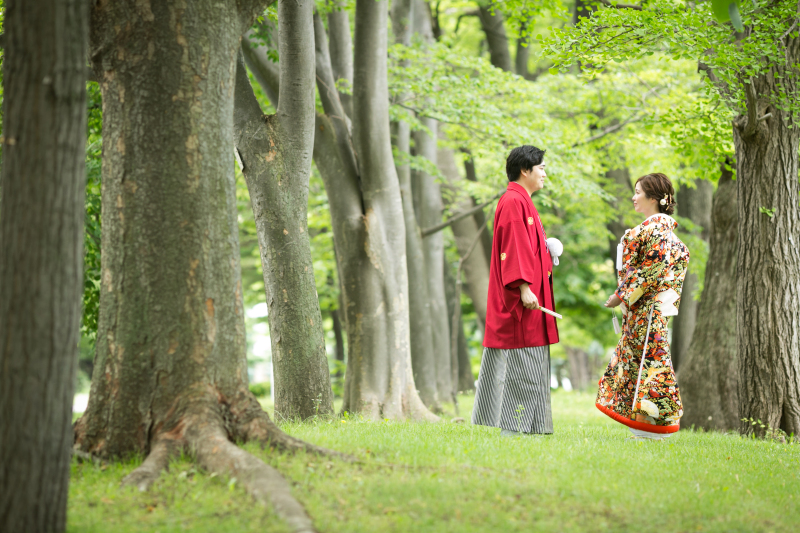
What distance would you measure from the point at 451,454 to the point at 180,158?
2.51 meters

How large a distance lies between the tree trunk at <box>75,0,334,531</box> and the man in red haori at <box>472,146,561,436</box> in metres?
2.00

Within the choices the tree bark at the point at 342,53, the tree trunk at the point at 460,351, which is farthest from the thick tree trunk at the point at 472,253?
the tree bark at the point at 342,53

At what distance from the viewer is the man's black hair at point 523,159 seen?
5535 mm

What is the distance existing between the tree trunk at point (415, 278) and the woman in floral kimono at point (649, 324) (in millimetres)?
5820

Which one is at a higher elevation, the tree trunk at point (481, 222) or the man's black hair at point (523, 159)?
the tree trunk at point (481, 222)

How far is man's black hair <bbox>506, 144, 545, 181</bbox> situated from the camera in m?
5.54

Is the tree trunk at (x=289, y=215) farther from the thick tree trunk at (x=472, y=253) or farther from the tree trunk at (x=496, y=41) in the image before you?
the tree trunk at (x=496, y=41)

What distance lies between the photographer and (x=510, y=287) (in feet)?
17.4

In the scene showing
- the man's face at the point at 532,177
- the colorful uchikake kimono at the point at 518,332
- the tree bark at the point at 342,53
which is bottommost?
the colorful uchikake kimono at the point at 518,332

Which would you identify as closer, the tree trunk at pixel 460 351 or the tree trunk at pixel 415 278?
the tree trunk at pixel 415 278

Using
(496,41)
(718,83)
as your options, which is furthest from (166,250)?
(496,41)

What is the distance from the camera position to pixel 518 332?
17.4 ft

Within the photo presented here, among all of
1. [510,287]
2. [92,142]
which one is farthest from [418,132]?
[510,287]

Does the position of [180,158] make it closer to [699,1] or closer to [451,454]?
[451,454]
